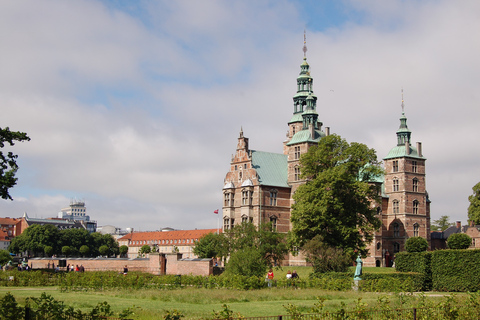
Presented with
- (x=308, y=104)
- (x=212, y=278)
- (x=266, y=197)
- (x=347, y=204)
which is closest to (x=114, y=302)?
(x=212, y=278)

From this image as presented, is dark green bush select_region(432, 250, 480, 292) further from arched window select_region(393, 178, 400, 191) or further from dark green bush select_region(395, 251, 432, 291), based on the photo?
arched window select_region(393, 178, 400, 191)

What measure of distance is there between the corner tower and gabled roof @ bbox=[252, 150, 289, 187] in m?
15.0

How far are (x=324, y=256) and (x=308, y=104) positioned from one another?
104 ft

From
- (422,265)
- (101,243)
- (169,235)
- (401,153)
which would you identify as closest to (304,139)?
(401,153)

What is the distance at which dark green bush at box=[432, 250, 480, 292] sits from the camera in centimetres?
3544

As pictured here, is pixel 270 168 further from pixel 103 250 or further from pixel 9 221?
pixel 9 221

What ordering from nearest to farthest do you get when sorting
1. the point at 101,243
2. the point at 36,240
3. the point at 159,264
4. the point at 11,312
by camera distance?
the point at 11,312, the point at 159,264, the point at 36,240, the point at 101,243

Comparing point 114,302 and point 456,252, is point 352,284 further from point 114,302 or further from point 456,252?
point 114,302

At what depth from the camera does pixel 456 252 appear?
1439 inches

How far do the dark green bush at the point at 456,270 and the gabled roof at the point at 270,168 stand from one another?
3174cm

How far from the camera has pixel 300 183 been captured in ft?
222

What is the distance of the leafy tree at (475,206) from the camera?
8183 centimetres

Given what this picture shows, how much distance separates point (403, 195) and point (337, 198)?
2762 centimetres

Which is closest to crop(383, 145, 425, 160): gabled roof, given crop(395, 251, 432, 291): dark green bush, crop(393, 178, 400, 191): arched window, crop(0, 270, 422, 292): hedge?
crop(393, 178, 400, 191): arched window
